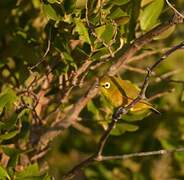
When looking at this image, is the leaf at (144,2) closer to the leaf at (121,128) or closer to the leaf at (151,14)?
the leaf at (151,14)

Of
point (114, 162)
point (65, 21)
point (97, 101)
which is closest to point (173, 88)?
point (97, 101)

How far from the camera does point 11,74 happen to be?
1.24 metres

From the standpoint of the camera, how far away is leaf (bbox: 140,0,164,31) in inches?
44.2

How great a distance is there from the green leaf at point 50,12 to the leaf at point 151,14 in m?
0.22

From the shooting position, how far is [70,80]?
1.12m

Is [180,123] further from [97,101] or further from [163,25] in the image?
[163,25]

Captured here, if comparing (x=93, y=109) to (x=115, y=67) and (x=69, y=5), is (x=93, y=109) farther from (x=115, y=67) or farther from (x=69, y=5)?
(x=69, y=5)

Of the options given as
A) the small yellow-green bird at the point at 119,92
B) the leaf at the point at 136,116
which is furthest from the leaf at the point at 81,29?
the leaf at the point at 136,116

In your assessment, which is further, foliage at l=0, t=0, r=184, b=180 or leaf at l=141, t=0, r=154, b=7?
leaf at l=141, t=0, r=154, b=7

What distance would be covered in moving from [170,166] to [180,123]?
5.0 inches

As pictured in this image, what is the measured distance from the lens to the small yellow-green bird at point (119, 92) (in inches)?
43.0

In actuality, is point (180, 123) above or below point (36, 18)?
below

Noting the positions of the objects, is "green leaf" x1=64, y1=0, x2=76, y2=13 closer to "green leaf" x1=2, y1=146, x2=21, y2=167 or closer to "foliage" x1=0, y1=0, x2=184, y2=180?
"foliage" x1=0, y1=0, x2=184, y2=180

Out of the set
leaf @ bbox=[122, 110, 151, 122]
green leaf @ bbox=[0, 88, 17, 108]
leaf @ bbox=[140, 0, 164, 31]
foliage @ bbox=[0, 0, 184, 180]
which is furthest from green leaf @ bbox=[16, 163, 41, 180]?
leaf @ bbox=[140, 0, 164, 31]
